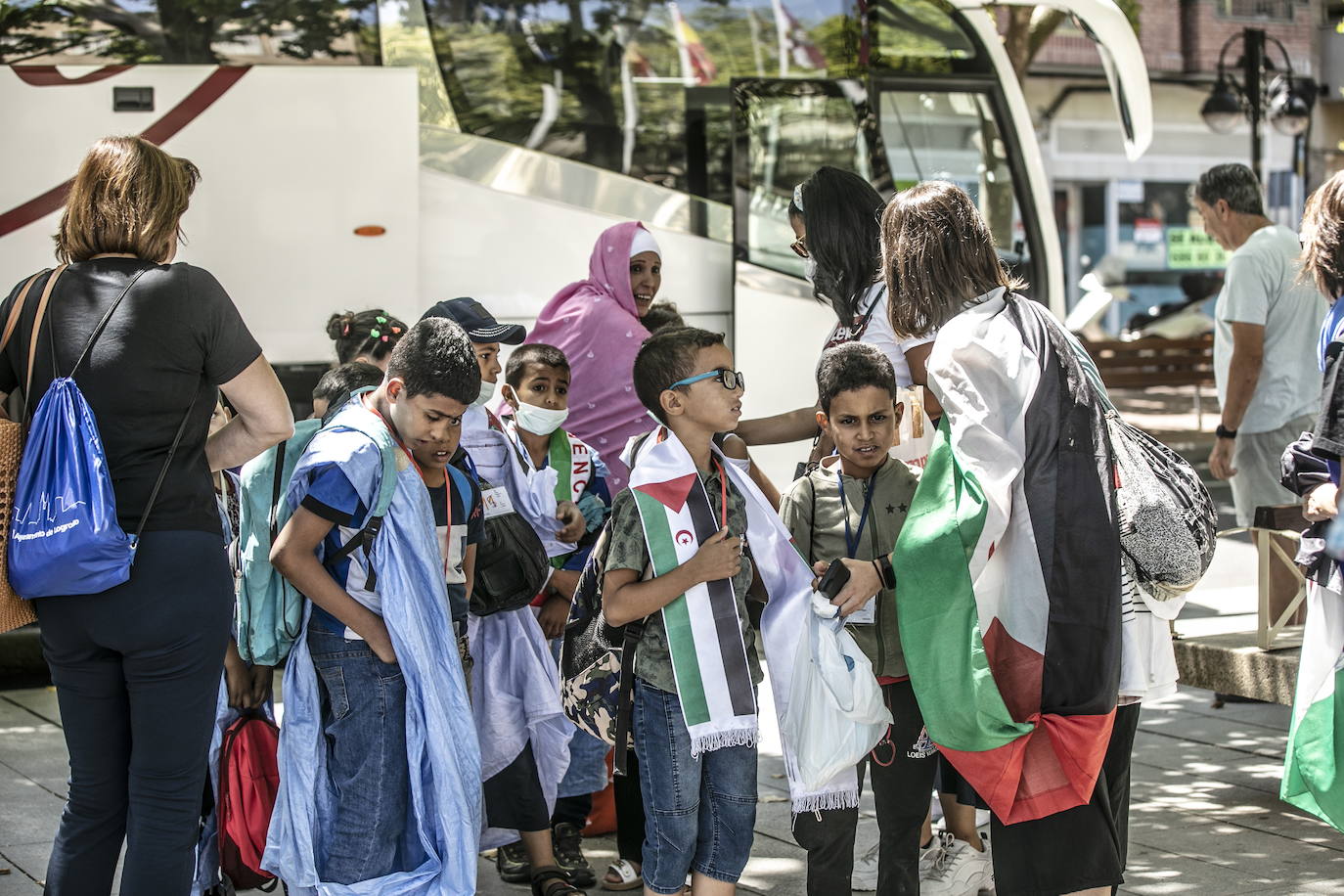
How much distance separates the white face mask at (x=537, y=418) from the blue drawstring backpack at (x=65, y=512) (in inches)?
66.5

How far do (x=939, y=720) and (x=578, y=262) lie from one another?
4965 mm

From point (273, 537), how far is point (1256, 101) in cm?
1527

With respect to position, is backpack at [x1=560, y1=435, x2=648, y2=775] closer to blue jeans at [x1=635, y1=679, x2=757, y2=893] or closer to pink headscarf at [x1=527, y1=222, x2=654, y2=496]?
blue jeans at [x1=635, y1=679, x2=757, y2=893]

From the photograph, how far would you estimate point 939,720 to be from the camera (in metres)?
3.55

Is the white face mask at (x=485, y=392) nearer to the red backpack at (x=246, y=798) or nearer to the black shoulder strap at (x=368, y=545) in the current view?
the black shoulder strap at (x=368, y=545)

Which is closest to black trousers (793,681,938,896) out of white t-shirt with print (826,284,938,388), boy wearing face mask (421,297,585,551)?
white t-shirt with print (826,284,938,388)

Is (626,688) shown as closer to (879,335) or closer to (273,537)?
(273,537)

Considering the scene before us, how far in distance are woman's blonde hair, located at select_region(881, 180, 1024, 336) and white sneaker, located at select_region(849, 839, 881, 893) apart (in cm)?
181

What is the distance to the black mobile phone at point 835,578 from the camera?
12.4 ft

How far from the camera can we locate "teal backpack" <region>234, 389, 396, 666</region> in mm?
3848

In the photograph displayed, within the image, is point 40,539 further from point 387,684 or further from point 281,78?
point 281,78

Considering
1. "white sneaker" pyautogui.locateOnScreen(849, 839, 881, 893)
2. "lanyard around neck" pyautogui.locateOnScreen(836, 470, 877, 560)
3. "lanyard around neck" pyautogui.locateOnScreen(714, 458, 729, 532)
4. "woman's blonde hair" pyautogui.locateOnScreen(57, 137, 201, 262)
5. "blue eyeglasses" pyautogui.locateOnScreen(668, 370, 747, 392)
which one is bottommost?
"white sneaker" pyautogui.locateOnScreen(849, 839, 881, 893)

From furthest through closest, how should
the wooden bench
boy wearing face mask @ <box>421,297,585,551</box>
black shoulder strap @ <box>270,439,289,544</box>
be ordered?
1. the wooden bench
2. boy wearing face mask @ <box>421,297,585,551</box>
3. black shoulder strap @ <box>270,439,289,544</box>

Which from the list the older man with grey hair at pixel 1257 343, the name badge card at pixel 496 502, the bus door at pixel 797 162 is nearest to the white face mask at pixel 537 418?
the name badge card at pixel 496 502
